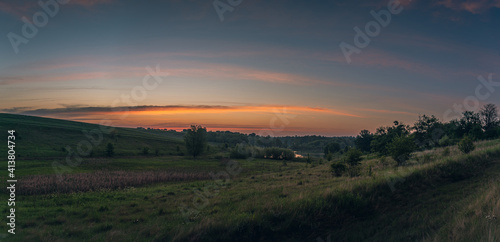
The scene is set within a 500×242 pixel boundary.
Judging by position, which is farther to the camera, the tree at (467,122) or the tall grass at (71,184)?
the tree at (467,122)

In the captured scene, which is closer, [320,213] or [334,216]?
[320,213]

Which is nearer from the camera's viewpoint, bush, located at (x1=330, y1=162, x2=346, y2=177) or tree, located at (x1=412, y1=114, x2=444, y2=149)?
bush, located at (x1=330, y1=162, x2=346, y2=177)

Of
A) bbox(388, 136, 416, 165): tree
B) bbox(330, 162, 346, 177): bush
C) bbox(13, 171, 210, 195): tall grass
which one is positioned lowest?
bbox(13, 171, 210, 195): tall grass

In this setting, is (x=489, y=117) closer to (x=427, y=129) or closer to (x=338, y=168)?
(x=427, y=129)

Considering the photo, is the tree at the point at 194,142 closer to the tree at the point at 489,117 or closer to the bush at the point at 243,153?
the bush at the point at 243,153

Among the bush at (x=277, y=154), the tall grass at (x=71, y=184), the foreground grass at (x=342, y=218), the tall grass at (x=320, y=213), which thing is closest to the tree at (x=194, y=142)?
the bush at (x=277, y=154)

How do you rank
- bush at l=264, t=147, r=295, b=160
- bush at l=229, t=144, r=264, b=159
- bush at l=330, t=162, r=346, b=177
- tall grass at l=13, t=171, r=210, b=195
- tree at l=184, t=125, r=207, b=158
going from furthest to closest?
bush at l=264, t=147, r=295, b=160, bush at l=229, t=144, r=264, b=159, tree at l=184, t=125, r=207, b=158, bush at l=330, t=162, r=346, b=177, tall grass at l=13, t=171, r=210, b=195

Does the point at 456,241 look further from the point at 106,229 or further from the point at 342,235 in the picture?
the point at 106,229

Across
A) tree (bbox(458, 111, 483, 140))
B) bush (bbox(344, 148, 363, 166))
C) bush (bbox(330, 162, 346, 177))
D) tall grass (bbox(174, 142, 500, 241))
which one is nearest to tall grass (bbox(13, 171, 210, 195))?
tall grass (bbox(174, 142, 500, 241))

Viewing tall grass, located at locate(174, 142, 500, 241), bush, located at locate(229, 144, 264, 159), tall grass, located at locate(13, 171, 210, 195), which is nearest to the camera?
tall grass, located at locate(174, 142, 500, 241)

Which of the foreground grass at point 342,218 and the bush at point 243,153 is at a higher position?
the foreground grass at point 342,218

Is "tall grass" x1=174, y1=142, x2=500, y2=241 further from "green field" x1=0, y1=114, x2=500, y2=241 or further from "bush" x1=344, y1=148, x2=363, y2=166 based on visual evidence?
"bush" x1=344, y1=148, x2=363, y2=166

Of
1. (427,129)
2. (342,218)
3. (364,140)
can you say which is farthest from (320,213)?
(364,140)

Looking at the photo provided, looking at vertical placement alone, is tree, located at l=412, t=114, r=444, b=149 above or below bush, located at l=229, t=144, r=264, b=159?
above
